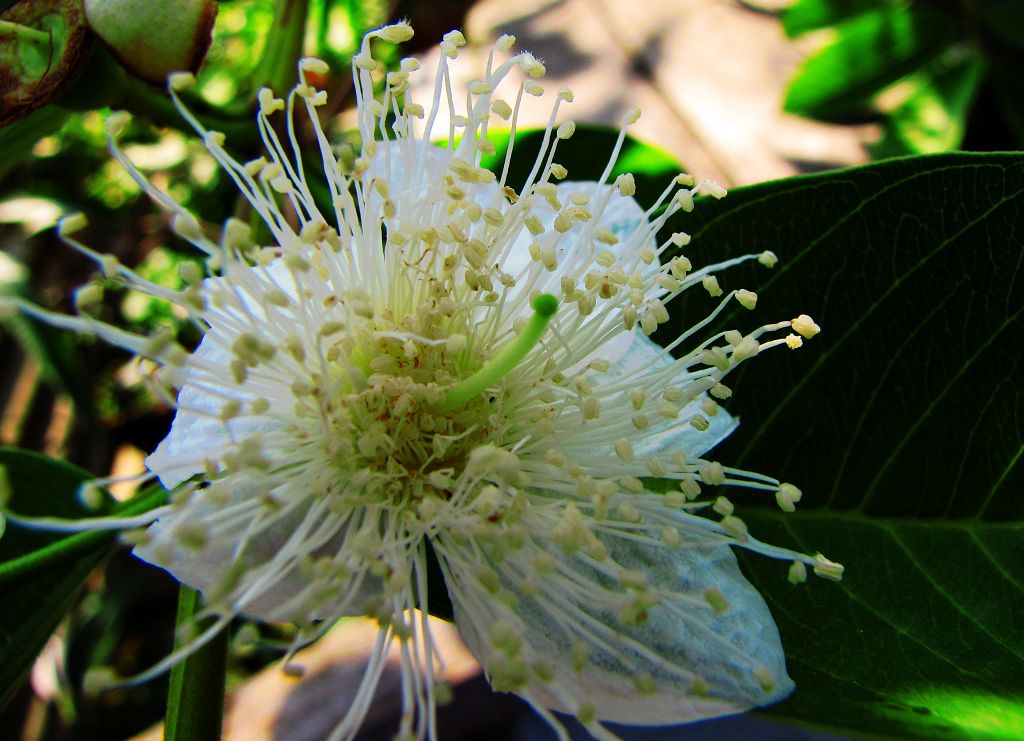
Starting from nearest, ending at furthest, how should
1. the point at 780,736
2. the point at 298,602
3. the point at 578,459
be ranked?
the point at 298,602 → the point at 578,459 → the point at 780,736

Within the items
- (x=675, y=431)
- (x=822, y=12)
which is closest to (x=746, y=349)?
(x=675, y=431)

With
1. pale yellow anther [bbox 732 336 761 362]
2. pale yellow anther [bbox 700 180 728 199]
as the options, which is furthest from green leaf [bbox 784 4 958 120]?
pale yellow anther [bbox 732 336 761 362]

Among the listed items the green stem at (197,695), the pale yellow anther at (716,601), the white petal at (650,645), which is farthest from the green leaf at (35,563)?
the pale yellow anther at (716,601)

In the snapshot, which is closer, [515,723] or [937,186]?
[937,186]

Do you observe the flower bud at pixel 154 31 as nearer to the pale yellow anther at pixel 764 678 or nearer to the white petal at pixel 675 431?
the white petal at pixel 675 431

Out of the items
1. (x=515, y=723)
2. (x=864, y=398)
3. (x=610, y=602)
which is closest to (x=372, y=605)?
(x=610, y=602)

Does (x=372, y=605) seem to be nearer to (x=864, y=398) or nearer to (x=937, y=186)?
(x=864, y=398)
